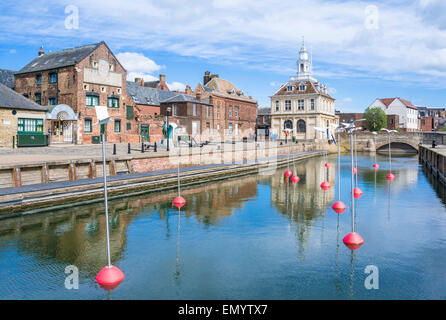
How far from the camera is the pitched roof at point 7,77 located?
44.3m

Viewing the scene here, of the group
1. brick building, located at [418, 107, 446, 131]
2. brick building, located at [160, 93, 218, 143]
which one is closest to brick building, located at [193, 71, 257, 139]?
brick building, located at [160, 93, 218, 143]

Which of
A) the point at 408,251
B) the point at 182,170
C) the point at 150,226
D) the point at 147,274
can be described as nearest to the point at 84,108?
the point at 182,170

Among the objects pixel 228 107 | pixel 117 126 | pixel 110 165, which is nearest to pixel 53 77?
pixel 117 126

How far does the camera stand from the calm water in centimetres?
961

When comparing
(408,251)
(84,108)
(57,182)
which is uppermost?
(84,108)

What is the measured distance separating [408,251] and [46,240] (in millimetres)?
12792

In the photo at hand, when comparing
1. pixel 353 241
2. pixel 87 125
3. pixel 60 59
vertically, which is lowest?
pixel 353 241

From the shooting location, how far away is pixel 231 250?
12664 mm

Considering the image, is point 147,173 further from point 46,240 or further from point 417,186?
point 417,186

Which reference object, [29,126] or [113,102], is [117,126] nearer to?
[113,102]

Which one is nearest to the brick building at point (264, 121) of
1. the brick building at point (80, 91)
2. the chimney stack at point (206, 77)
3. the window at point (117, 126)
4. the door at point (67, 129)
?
the chimney stack at point (206, 77)

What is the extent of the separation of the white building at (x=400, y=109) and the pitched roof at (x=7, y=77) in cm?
8929

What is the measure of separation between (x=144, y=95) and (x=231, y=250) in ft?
148

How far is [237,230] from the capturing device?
15.2 metres
